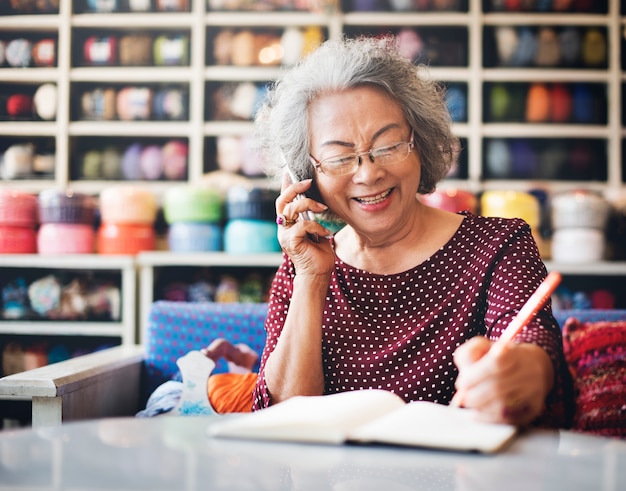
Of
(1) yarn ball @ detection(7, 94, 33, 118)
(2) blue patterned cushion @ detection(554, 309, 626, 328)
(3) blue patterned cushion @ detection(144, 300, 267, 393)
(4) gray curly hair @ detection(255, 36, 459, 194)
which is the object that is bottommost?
(3) blue patterned cushion @ detection(144, 300, 267, 393)

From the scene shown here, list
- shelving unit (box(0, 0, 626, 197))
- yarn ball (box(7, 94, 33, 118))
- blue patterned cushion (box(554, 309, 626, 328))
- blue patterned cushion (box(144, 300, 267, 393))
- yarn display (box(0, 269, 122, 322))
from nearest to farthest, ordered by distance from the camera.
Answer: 1. blue patterned cushion (box(554, 309, 626, 328))
2. blue patterned cushion (box(144, 300, 267, 393))
3. yarn display (box(0, 269, 122, 322))
4. shelving unit (box(0, 0, 626, 197))
5. yarn ball (box(7, 94, 33, 118))

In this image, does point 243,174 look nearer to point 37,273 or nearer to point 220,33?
point 220,33

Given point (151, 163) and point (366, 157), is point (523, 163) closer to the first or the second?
point (151, 163)

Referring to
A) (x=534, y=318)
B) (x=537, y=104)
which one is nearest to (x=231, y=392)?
(x=534, y=318)

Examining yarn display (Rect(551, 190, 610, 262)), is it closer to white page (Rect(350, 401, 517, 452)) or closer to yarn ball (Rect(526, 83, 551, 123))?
yarn ball (Rect(526, 83, 551, 123))

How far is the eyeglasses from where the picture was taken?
130cm

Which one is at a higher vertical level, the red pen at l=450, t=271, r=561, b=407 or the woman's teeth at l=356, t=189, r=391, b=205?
the woman's teeth at l=356, t=189, r=391, b=205

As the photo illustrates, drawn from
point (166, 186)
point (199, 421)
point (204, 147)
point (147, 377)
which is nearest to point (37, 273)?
point (166, 186)

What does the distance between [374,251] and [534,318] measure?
0.51 metres

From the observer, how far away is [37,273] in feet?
10.1

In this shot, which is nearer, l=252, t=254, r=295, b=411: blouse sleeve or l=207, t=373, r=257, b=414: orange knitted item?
l=252, t=254, r=295, b=411: blouse sleeve

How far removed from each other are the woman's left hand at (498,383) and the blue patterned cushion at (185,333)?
1.18m

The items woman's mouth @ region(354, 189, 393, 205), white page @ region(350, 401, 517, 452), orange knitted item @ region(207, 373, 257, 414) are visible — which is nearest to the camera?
white page @ region(350, 401, 517, 452)

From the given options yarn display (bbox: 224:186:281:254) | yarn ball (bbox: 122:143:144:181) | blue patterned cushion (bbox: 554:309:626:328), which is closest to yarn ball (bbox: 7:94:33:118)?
yarn ball (bbox: 122:143:144:181)
